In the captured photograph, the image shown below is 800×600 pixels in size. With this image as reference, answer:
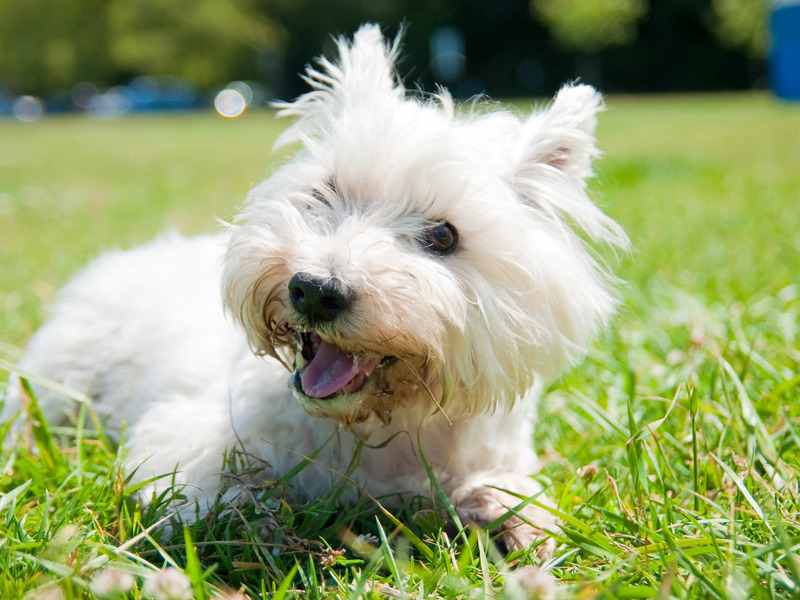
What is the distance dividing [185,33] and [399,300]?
177ft

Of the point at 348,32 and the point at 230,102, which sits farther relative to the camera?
the point at 230,102

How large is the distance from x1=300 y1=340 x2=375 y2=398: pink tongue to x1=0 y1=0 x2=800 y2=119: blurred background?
147 ft

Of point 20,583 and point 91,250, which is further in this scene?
point 91,250

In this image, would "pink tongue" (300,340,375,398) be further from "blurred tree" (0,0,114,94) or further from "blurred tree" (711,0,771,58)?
"blurred tree" (0,0,114,94)

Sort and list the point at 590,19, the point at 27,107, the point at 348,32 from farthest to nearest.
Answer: the point at 27,107 → the point at 348,32 → the point at 590,19

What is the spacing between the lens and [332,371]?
2.30 meters

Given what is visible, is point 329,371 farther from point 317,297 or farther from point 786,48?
point 786,48

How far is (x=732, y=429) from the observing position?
2.69m

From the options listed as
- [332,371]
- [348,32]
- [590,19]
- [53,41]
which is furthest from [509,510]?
[53,41]

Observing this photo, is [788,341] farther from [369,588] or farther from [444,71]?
[444,71]

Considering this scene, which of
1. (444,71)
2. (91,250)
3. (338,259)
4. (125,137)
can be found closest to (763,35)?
(444,71)

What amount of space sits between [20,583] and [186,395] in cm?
134

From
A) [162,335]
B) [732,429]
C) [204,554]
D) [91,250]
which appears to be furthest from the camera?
[91,250]

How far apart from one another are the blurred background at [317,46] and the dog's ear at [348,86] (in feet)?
145
